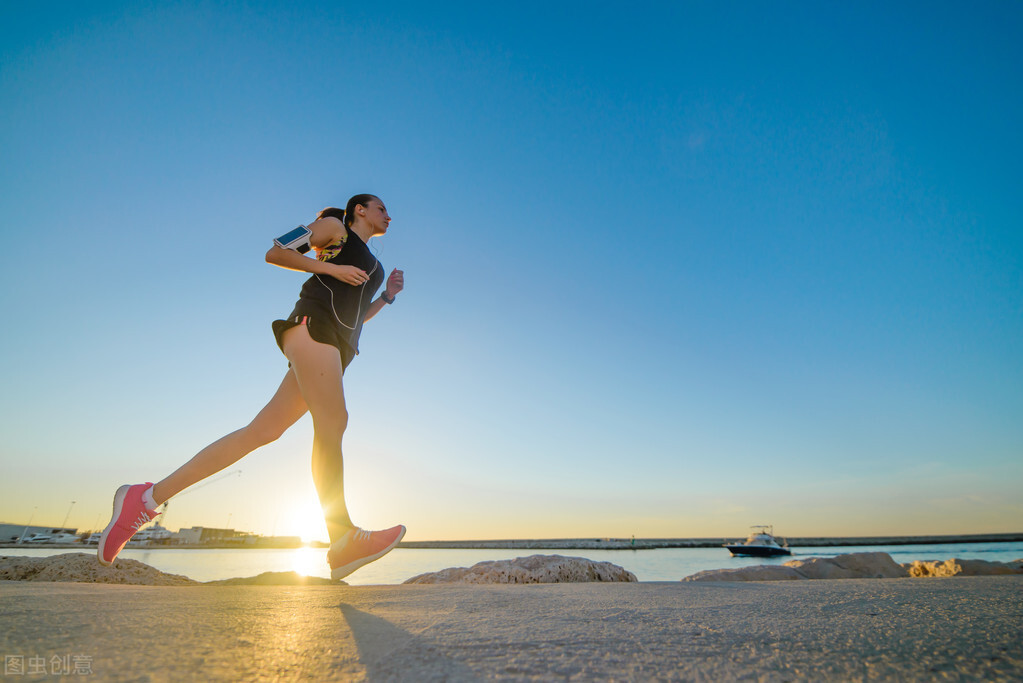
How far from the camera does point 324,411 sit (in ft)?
7.29

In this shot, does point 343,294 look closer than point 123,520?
No

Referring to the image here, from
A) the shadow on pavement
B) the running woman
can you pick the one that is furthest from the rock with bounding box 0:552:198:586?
the shadow on pavement

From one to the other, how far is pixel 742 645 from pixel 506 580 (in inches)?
152

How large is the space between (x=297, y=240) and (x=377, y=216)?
0.65m

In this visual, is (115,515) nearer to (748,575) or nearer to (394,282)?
(394,282)

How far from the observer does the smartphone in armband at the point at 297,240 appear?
7.60ft

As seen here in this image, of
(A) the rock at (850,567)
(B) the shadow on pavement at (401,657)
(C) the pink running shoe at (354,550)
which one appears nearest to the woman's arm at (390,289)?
(C) the pink running shoe at (354,550)

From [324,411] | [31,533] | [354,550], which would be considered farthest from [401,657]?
[31,533]

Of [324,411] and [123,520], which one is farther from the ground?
[324,411]

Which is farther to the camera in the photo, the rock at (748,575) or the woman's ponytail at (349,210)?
the rock at (748,575)

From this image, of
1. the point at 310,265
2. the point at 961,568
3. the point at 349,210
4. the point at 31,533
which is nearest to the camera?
the point at 310,265

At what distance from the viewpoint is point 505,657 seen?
932 mm

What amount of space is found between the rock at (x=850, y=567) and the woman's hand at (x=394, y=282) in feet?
18.7

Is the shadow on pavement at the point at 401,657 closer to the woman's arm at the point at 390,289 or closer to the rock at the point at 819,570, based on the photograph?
the woman's arm at the point at 390,289
